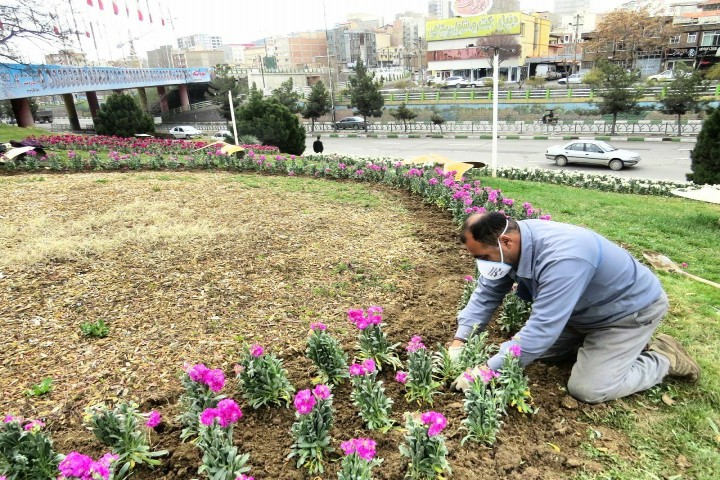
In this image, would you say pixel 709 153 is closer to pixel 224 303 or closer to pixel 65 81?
pixel 224 303

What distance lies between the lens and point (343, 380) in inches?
113

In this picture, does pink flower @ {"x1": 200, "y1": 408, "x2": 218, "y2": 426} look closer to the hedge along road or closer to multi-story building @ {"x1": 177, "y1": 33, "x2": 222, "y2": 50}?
the hedge along road

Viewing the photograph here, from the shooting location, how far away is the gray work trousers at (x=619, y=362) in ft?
8.71

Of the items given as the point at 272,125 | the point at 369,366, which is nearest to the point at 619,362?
the point at 369,366

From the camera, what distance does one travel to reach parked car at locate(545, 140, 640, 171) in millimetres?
17438

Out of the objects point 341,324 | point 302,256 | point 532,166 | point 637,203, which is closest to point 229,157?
point 302,256

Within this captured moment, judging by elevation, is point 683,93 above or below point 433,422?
above

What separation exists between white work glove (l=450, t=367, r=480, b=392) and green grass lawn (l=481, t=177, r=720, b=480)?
2.14 feet

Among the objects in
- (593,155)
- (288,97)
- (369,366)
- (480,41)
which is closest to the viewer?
(369,366)

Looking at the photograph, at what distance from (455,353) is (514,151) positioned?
2183 centimetres

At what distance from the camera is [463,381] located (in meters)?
2.68

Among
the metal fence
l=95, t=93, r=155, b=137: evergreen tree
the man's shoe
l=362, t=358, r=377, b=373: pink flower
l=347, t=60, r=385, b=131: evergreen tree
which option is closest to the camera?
l=362, t=358, r=377, b=373: pink flower

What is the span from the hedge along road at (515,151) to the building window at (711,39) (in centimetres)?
3355

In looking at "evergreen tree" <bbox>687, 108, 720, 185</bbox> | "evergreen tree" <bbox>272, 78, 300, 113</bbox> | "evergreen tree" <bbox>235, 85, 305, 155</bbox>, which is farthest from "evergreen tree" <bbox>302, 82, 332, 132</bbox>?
"evergreen tree" <bbox>687, 108, 720, 185</bbox>
